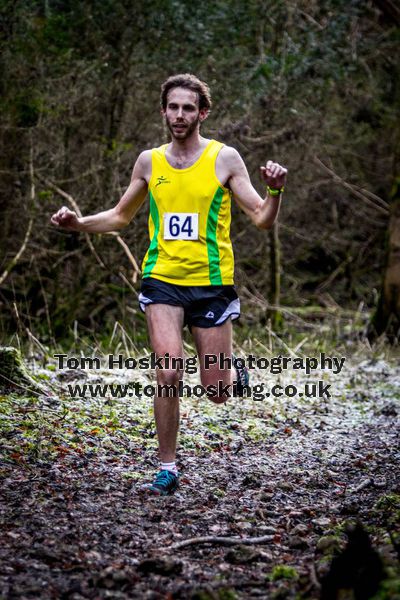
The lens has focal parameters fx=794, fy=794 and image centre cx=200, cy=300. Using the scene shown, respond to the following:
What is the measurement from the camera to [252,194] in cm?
477

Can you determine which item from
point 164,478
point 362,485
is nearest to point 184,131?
point 164,478

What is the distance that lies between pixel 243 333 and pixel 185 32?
14.3 feet

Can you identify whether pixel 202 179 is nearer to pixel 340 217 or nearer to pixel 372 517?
pixel 372 517

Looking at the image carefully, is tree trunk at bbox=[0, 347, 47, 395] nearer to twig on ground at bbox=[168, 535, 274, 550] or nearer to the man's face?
the man's face

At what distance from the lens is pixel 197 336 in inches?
192

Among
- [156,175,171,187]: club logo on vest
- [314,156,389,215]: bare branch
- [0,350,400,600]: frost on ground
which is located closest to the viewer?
[0,350,400,600]: frost on ground

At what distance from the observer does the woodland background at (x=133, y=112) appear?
32.6 ft

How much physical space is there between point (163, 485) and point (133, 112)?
745 centimetres

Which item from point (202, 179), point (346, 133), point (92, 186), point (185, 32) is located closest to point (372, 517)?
point (202, 179)

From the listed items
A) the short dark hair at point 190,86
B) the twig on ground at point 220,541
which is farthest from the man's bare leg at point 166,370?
the short dark hair at point 190,86

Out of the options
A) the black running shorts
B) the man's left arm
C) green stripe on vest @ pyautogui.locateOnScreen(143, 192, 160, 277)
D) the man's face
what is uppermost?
the man's face

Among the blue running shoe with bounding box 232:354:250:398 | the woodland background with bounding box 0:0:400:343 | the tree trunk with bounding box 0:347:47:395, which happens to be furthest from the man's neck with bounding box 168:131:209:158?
the woodland background with bounding box 0:0:400:343

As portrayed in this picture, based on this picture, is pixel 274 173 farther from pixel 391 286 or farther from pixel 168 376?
pixel 391 286

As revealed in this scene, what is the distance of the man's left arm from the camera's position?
14.9 feet
